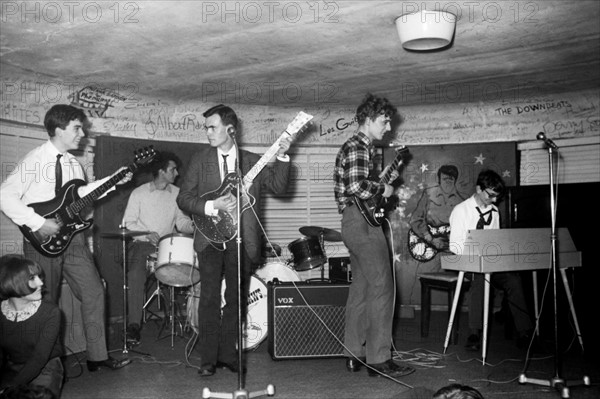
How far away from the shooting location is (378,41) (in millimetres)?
5352

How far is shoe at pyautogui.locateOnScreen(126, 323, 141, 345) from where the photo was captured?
19.9 feet

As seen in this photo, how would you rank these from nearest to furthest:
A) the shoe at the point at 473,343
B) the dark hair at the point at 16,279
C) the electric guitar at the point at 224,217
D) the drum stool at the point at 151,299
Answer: the dark hair at the point at 16,279 → the electric guitar at the point at 224,217 → the shoe at the point at 473,343 → the drum stool at the point at 151,299

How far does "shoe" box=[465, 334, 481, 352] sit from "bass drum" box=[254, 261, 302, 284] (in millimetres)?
1633

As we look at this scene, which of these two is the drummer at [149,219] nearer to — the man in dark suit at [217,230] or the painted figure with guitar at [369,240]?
the man in dark suit at [217,230]

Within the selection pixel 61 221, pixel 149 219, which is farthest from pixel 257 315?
pixel 149 219

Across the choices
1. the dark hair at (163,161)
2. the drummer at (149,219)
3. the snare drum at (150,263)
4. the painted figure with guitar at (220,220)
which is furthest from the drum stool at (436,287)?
the dark hair at (163,161)

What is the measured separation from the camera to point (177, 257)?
5586mm

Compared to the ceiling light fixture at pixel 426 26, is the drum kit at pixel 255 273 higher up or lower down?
lower down

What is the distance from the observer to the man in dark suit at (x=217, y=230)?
446 cm

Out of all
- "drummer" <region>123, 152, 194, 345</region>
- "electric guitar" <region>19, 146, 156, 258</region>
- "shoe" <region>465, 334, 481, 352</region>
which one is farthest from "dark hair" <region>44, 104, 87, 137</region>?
"shoe" <region>465, 334, 481, 352</region>

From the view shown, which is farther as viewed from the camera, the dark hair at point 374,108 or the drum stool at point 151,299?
the drum stool at point 151,299

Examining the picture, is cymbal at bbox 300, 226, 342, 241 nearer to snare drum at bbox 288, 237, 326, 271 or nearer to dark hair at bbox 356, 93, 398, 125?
snare drum at bbox 288, 237, 326, 271

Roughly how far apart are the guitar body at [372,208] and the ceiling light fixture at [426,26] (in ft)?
4.14

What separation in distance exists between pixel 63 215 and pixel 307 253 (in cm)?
224
